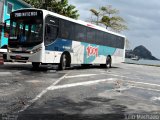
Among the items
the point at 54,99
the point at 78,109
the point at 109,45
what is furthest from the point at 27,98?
the point at 109,45

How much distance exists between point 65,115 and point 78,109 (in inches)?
33.9

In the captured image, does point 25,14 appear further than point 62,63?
No

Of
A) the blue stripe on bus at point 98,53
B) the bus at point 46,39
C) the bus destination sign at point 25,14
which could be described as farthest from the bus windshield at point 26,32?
the blue stripe on bus at point 98,53

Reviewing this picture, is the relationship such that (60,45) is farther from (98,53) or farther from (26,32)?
(98,53)

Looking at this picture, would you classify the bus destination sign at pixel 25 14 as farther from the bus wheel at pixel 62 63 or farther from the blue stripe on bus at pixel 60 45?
the bus wheel at pixel 62 63

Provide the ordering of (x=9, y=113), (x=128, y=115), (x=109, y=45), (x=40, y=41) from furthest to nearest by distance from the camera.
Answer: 1. (x=109, y=45)
2. (x=40, y=41)
3. (x=128, y=115)
4. (x=9, y=113)

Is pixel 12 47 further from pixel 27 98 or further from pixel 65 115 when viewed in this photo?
pixel 65 115

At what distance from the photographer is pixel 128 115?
7961 mm

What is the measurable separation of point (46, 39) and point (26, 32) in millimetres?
1130

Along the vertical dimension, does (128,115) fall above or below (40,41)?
below

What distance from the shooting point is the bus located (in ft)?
62.7

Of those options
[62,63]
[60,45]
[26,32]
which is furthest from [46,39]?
[62,63]

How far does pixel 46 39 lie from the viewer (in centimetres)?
1933

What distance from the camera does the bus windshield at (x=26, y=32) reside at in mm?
19078
